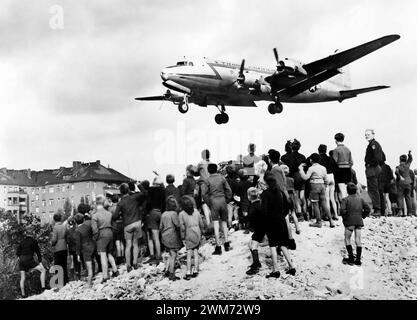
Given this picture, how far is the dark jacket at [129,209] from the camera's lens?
37.4 feet

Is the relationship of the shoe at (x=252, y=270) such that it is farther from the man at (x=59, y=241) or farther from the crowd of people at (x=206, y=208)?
the man at (x=59, y=241)

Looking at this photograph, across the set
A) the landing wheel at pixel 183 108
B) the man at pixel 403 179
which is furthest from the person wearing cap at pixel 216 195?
the landing wheel at pixel 183 108

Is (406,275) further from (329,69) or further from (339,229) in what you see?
(329,69)

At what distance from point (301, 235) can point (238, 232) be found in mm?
1786

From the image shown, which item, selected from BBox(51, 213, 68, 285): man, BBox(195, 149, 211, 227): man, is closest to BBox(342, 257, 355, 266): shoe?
BBox(195, 149, 211, 227): man

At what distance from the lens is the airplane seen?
2302 centimetres

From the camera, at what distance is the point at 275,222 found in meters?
9.45

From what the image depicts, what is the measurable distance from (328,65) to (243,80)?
4.35 metres

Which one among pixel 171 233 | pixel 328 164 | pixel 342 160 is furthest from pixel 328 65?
pixel 171 233

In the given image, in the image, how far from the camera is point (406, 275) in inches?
421

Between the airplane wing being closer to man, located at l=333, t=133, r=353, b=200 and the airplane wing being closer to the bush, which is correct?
man, located at l=333, t=133, r=353, b=200

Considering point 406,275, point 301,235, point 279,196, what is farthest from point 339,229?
point 279,196

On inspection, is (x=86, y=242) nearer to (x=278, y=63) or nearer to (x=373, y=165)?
(x=373, y=165)

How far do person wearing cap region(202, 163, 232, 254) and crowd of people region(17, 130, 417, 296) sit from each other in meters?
0.02
